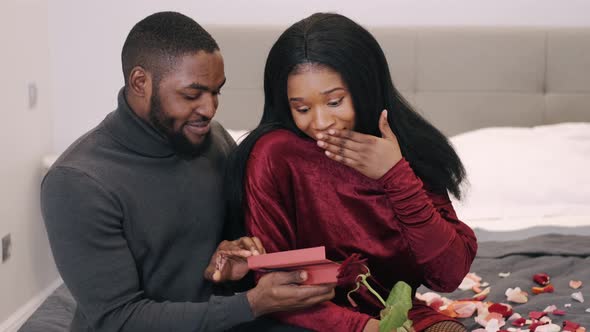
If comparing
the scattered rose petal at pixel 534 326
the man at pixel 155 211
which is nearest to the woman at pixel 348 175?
the man at pixel 155 211

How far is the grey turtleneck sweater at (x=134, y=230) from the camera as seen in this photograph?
5.00 ft

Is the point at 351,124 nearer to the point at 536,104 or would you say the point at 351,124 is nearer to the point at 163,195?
the point at 163,195

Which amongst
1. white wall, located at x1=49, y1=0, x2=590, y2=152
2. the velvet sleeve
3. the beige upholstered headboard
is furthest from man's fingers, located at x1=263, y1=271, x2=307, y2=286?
→ white wall, located at x1=49, y1=0, x2=590, y2=152

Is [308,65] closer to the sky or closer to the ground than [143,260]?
closer to the sky

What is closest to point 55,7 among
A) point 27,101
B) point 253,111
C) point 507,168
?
point 27,101

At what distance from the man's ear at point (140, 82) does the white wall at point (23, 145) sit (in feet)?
4.24

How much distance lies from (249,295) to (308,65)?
467mm

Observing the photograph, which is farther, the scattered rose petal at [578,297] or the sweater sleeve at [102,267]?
the scattered rose petal at [578,297]

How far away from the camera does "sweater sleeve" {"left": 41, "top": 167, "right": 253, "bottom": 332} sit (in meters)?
1.52

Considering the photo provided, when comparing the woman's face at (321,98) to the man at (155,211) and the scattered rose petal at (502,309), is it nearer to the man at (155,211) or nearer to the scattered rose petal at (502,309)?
the man at (155,211)


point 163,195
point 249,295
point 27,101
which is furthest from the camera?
point 27,101

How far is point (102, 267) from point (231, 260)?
0.87ft

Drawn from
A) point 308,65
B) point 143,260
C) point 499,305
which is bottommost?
point 499,305

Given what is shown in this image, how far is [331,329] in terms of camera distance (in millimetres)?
1563
